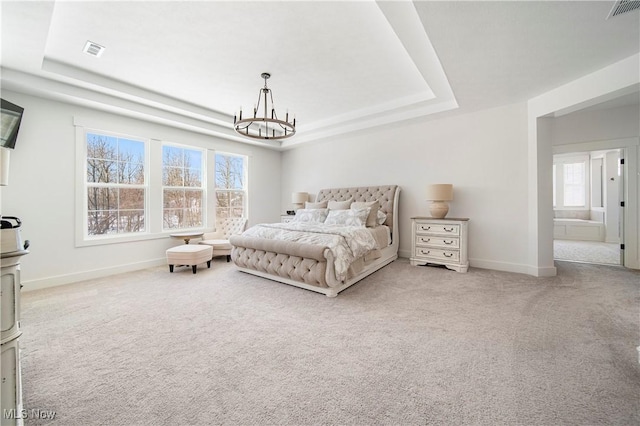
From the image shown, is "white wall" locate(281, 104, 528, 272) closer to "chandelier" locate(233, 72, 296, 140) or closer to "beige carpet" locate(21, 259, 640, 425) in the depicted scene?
"beige carpet" locate(21, 259, 640, 425)

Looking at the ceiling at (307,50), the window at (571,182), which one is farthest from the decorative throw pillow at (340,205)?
the window at (571,182)

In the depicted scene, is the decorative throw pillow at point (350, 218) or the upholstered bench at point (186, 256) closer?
the upholstered bench at point (186, 256)

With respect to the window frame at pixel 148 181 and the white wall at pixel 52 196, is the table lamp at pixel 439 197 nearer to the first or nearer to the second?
the window frame at pixel 148 181

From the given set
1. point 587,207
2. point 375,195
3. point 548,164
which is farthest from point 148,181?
point 587,207

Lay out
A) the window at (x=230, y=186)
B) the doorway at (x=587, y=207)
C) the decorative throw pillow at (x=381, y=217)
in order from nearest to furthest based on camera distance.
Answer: the decorative throw pillow at (x=381, y=217), the doorway at (x=587, y=207), the window at (x=230, y=186)

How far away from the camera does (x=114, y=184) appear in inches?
165

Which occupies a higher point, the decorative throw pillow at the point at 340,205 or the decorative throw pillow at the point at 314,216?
the decorative throw pillow at the point at 340,205

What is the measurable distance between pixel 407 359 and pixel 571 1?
2.96 metres

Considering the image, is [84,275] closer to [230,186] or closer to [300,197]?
[230,186]

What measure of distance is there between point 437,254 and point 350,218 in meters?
1.57

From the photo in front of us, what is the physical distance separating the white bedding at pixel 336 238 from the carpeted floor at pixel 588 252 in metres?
4.20

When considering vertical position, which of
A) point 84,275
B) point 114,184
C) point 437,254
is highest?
point 114,184

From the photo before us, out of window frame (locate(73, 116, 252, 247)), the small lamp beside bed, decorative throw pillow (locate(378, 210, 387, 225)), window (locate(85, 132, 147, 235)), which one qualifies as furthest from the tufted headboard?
window (locate(85, 132, 147, 235))

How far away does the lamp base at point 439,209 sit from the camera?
14.0 ft
